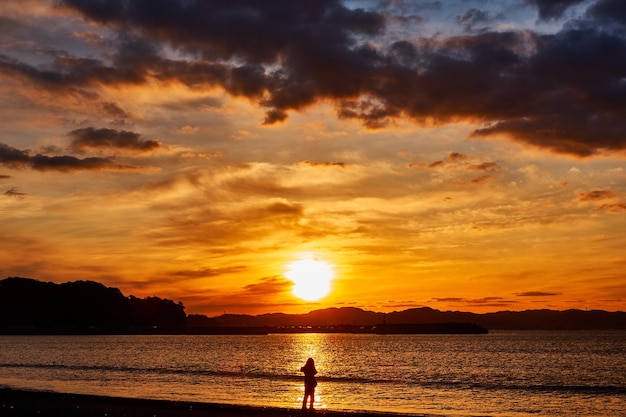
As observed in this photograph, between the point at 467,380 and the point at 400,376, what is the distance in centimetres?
973

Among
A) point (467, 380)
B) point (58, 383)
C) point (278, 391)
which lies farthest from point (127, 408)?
point (467, 380)

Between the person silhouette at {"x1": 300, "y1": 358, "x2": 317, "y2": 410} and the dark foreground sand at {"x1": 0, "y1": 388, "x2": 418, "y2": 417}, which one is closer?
the dark foreground sand at {"x1": 0, "y1": 388, "x2": 418, "y2": 417}

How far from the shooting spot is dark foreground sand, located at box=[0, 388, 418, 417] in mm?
37406

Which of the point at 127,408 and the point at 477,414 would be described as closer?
the point at 127,408

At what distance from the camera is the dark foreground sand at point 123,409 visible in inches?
1473

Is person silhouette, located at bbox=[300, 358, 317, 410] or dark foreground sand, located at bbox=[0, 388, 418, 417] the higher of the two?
person silhouette, located at bbox=[300, 358, 317, 410]

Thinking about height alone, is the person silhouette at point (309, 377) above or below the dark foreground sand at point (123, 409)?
above

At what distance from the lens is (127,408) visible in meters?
41.2

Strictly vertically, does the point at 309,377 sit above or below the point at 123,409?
above

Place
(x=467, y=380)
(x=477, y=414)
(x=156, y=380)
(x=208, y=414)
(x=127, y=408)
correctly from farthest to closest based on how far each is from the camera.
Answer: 1. (x=467, y=380)
2. (x=156, y=380)
3. (x=477, y=414)
4. (x=127, y=408)
5. (x=208, y=414)

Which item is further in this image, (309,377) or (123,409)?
(123,409)

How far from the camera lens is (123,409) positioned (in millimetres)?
40562

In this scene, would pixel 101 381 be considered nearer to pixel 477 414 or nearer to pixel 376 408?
pixel 376 408

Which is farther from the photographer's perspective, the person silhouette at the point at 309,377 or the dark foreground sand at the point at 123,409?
the person silhouette at the point at 309,377
